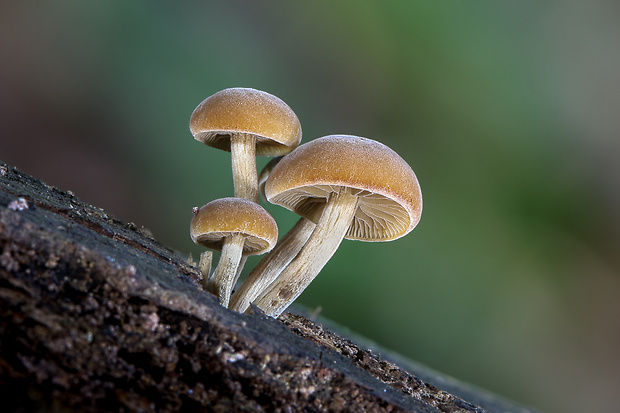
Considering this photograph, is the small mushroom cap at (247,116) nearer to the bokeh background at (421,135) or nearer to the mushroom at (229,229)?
the mushroom at (229,229)

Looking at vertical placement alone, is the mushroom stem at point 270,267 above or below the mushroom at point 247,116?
below

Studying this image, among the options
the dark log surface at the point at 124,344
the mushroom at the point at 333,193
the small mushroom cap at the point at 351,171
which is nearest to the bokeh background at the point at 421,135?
the mushroom at the point at 333,193

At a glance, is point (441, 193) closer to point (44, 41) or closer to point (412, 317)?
point (412, 317)

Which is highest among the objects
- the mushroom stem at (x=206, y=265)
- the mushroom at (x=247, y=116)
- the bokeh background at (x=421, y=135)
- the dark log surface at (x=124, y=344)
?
the bokeh background at (x=421, y=135)

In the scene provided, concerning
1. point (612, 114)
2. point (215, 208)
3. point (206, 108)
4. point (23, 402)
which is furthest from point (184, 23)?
point (612, 114)

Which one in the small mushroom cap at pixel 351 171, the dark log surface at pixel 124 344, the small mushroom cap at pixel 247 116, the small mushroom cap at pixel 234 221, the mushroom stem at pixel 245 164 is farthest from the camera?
the mushroom stem at pixel 245 164

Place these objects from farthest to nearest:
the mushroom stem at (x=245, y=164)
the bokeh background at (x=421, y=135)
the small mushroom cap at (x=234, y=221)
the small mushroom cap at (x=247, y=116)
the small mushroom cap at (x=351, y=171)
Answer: the bokeh background at (x=421, y=135)
the mushroom stem at (x=245, y=164)
the small mushroom cap at (x=247, y=116)
the small mushroom cap at (x=234, y=221)
the small mushroom cap at (x=351, y=171)

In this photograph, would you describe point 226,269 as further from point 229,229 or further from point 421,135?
point 421,135

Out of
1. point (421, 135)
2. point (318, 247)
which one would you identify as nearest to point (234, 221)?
point (318, 247)
